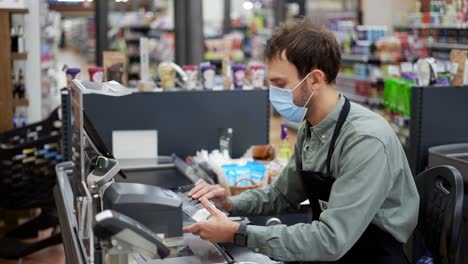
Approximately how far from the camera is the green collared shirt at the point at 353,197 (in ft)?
6.76

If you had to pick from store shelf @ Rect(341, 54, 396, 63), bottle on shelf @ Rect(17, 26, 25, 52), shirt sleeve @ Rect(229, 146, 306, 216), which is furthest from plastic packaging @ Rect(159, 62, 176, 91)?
store shelf @ Rect(341, 54, 396, 63)

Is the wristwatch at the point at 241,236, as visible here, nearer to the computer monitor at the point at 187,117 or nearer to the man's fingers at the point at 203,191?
the man's fingers at the point at 203,191

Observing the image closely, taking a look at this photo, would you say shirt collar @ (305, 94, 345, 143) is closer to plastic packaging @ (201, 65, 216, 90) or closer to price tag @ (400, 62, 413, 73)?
plastic packaging @ (201, 65, 216, 90)

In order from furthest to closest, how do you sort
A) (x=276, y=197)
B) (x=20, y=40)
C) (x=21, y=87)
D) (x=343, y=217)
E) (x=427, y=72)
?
(x=21, y=87) < (x=20, y=40) < (x=427, y=72) < (x=276, y=197) < (x=343, y=217)

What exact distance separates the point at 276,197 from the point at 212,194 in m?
0.35

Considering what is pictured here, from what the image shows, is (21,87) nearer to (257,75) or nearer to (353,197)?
(257,75)

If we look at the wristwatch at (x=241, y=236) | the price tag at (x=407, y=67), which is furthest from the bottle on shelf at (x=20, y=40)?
the wristwatch at (x=241, y=236)

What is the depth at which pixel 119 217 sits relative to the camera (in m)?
1.54

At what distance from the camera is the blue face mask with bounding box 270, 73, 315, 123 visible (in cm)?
232

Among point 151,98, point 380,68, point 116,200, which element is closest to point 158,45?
point 380,68

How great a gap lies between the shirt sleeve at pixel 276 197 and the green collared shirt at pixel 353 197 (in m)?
0.27

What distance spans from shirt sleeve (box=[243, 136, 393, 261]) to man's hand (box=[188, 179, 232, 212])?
0.34m

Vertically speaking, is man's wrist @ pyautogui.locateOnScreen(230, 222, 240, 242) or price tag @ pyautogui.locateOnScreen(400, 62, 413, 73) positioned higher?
price tag @ pyautogui.locateOnScreen(400, 62, 413, 73)

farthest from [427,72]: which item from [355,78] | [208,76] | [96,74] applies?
[355,78]
